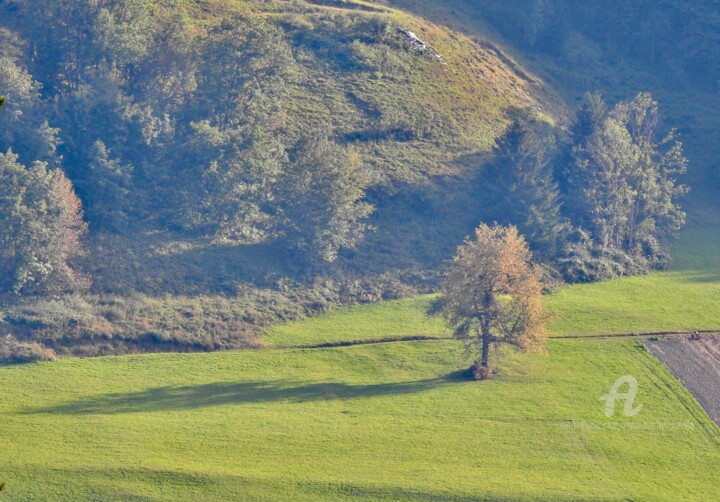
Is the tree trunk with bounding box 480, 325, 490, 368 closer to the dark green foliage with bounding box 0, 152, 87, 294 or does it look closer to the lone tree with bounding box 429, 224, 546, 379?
the lone tree with bounding box 429, 224, 546, 379

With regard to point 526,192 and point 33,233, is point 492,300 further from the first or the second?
point 33,233

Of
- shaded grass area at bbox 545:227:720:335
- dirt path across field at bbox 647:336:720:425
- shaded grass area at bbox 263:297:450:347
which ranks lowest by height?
shaded grass area at bbox 263:297:450:347

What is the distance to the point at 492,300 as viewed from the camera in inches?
3125

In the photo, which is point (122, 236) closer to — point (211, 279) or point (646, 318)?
point (211, 279)

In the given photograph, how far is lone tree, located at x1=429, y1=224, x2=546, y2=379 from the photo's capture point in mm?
78625

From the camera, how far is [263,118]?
108 metres

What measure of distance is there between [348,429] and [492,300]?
1704 centimetres

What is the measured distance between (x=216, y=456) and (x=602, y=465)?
83.3 ft

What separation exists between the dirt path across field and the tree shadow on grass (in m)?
17.9

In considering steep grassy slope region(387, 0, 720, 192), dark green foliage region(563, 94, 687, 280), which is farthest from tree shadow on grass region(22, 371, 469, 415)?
steep grassy slope region(387, 0, 720, 192)

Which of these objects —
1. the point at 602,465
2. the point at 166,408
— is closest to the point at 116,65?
the point at 166,408

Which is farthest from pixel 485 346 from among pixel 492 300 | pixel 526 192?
pixel 526 192

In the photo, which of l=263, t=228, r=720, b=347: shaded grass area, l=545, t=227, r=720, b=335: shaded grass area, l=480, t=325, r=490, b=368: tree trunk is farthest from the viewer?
l=545, t=227, r=720, b=335: shaded grass area

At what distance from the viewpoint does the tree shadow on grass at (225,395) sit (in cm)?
7081
